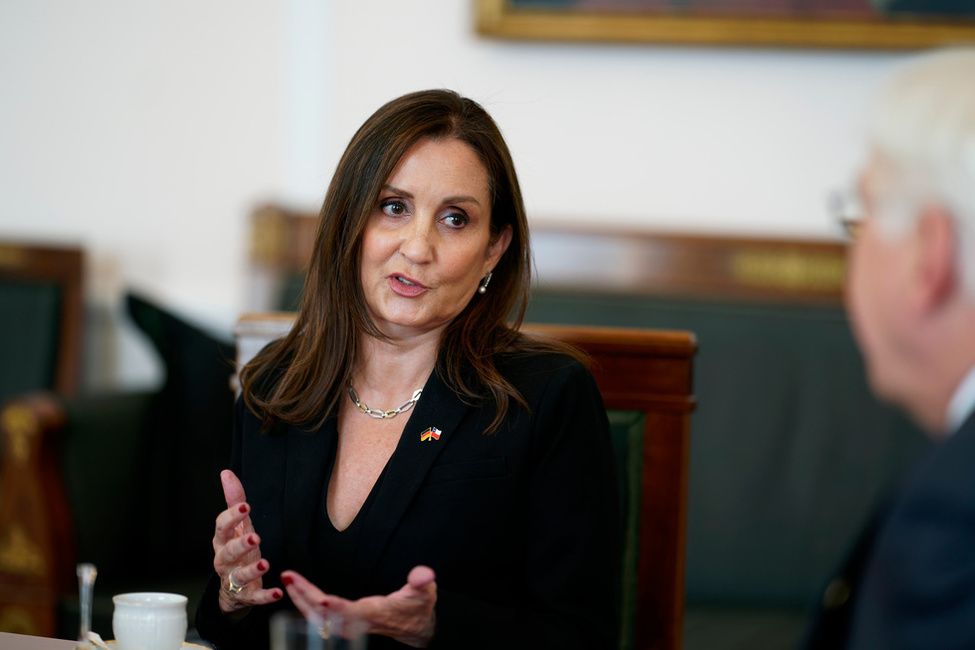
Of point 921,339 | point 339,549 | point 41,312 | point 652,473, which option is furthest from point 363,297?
point 41,312

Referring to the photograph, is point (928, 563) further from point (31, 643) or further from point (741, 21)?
point (741, 21)

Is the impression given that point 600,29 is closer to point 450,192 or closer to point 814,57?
point 814,57

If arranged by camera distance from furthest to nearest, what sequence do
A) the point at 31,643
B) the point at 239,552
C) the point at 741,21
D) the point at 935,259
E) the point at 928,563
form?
1. the point at 741,21
2. the point at 239,552
3. the point at 31,643
4. the point at 935,259
5. the point at 928,563

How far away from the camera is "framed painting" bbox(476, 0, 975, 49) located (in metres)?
3.24

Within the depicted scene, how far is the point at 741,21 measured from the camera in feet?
10.8

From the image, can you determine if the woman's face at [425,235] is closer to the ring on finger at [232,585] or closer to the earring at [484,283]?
the earring at [484,283]

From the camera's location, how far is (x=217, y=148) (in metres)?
3.69

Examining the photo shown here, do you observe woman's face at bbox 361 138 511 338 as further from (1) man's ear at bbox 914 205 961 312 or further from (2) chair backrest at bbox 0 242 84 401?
(2) chair backrest at bbox 0 242 84 401

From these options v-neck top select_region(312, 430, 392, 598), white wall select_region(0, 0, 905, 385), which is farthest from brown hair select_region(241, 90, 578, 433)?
white wall select_region(0, 0, 905, 385)

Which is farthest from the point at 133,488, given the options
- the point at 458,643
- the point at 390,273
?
the point at 458,643

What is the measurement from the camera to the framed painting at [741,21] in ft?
10.6

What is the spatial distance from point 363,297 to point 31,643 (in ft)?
2.55

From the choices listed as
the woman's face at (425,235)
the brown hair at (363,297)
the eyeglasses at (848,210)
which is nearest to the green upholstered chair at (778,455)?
the brown hair at (363,297)

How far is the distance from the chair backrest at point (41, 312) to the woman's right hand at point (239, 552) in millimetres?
2409
